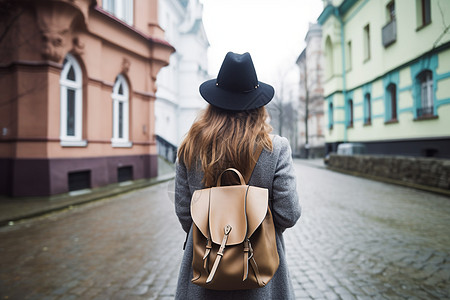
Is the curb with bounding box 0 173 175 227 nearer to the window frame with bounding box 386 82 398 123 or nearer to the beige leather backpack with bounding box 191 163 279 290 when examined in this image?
the beige leather backpack with bounding box 191 163 279 290

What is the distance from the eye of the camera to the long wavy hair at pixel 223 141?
143cm

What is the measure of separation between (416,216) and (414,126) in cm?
796

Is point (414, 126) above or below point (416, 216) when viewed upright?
Result: above

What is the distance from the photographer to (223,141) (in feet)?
4.76

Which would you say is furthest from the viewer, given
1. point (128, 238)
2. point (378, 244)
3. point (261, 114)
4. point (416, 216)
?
point (416, 216)

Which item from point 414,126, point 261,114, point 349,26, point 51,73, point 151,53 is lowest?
point 261,114

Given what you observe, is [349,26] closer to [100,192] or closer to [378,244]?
[378,244]

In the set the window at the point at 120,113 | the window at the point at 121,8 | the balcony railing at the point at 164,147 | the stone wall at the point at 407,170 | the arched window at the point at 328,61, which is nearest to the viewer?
the arched window at the point at 328,61

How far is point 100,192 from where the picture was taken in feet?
32.2

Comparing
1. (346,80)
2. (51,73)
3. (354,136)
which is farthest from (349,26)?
(354,136)

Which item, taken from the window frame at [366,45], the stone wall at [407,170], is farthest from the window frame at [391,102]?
the stone wall at [407,170]

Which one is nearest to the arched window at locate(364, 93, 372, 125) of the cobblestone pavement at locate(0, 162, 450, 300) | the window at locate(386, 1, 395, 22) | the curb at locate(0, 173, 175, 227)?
the window at locate(386, 1, 395, 22)

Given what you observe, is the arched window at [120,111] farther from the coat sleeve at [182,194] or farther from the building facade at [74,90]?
the coat sleeve at [182,194]

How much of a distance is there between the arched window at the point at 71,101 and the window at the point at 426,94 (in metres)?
13.6
